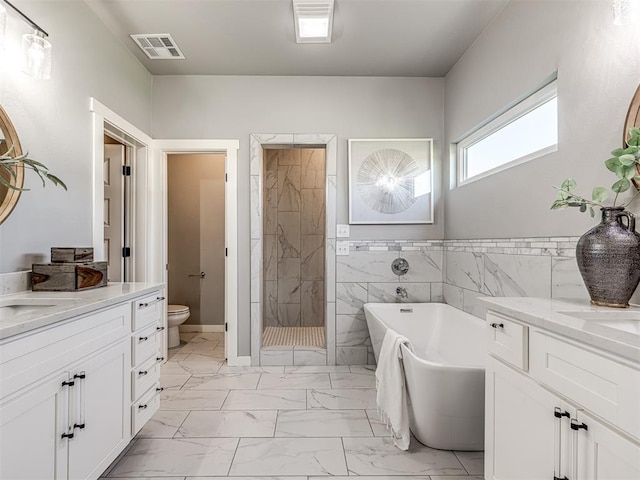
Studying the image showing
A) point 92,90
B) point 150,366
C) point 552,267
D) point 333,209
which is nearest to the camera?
point 552,267

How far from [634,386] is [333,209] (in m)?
2.71

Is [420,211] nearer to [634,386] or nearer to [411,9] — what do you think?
[411,9]

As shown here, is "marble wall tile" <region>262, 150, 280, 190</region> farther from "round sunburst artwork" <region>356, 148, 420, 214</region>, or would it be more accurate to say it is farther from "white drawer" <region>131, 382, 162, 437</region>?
"white drawer" <region>131, 382, 162, 437</region>

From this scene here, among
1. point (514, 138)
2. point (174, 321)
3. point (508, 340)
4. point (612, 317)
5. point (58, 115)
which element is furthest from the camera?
point (174, 321)

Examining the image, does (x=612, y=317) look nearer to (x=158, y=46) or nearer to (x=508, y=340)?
(x=508, y=340)

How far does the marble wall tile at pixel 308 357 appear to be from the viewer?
11.1ft

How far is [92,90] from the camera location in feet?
7.87

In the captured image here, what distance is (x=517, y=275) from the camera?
7.27 ft

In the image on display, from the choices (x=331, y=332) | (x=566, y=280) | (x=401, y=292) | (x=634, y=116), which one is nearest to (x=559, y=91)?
(x=634, y=116)

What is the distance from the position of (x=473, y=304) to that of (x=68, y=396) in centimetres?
264

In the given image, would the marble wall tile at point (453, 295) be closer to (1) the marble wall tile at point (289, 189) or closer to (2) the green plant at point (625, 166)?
(2) the green plant at point (625, 166)

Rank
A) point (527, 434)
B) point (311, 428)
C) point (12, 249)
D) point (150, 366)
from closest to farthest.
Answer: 1. point (527, 434)
2. point (12, 249)
3. point (150, 366)
4. point (311, 428)

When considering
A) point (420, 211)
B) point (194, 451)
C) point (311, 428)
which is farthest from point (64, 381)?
point (420, 211)

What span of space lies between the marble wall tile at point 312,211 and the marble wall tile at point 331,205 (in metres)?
1.29
